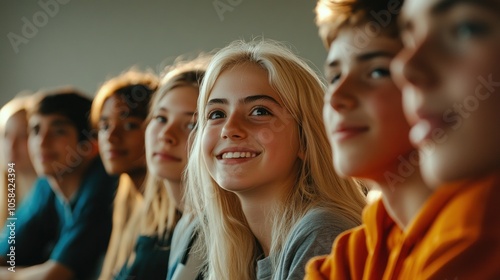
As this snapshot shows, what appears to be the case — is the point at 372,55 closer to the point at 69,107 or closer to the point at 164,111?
the point at 164,111

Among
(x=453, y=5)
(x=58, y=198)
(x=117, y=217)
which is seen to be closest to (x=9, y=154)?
(x=58, y=198)

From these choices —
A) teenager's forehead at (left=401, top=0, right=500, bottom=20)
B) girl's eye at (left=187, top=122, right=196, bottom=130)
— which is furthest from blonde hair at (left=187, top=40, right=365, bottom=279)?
teenager's forehead at (left=401, top=0, right=500, bottom=20)

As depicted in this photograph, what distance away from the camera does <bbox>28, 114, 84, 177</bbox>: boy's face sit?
1.31m

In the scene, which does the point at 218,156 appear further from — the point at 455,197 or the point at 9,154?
the point at 9,154

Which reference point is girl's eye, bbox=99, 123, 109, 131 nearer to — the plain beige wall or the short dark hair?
the short dark hair

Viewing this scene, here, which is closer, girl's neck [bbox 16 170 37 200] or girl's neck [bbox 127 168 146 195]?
girl's neck [bbox 127 168 146 195]

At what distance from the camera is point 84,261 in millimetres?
1271

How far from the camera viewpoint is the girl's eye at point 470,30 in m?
0.32

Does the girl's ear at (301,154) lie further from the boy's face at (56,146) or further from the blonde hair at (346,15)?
the boy's face at (56,146)

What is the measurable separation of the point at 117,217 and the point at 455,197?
3.30ft

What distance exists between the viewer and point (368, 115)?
40 centimetres

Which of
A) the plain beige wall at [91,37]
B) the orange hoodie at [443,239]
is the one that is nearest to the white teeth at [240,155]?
Answer: the orange hoodie at [443,239]

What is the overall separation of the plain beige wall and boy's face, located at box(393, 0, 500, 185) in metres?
1.23

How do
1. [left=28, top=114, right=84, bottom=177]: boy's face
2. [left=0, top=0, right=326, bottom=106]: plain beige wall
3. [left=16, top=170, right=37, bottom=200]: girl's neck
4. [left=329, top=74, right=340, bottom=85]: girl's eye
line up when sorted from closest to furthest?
1. [left=329, top=74, right=340, bottom=85]: girl's eye
2. [left=28, top=114, right=84, bottom=177]: boy's face
3. [left=16, top=170, right=37, bottom=200]: girl's neck
4. [left=0, top=0, right=326, bottom=106]: plain beige wall
